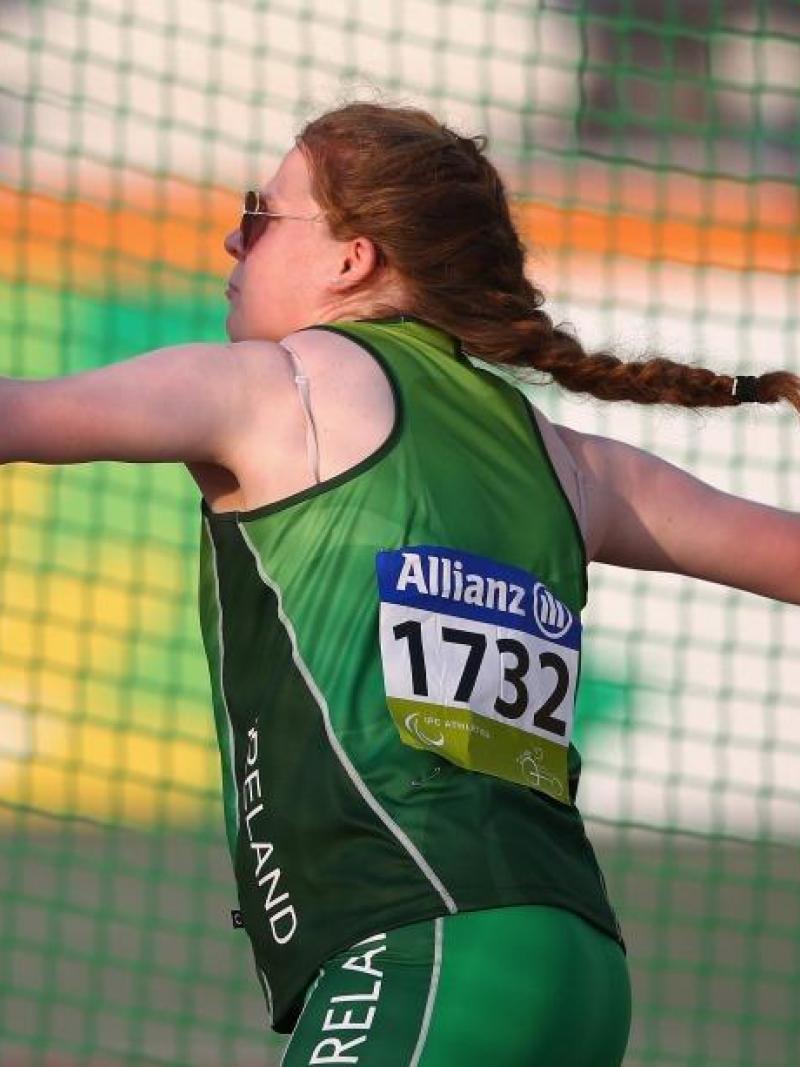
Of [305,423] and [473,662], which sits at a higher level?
[305,423]

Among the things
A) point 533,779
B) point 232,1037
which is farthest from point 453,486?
point 232,1037

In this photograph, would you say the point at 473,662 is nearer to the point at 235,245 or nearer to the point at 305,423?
the point at 305,423

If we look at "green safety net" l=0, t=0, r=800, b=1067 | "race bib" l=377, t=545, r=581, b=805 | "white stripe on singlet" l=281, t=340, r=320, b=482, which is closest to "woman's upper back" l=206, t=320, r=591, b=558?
"white stripe on singlet" l=281, t=340, r=320, b=482

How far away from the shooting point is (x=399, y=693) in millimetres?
2045

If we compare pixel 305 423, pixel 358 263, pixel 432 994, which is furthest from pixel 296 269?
pixel 432 994

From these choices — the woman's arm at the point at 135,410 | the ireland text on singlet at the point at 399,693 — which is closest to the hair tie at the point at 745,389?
the ireland text on singlet at the point at 399,693

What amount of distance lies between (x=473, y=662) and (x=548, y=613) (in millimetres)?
128

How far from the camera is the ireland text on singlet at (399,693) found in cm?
203

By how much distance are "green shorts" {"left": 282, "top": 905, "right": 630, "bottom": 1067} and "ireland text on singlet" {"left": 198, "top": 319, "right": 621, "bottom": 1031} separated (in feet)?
0.08

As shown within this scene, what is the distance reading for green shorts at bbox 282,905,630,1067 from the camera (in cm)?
193

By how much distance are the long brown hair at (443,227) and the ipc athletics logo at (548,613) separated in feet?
1.06

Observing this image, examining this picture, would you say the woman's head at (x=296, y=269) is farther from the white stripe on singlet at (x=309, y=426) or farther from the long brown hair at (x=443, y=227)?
the white stripe on singlet at (x=309, y=426)

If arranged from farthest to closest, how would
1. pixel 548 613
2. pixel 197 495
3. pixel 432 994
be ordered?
1. pixel 197 495
2. pixel 548 613
3. pixel 432 994

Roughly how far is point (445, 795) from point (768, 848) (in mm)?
5030
